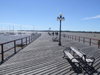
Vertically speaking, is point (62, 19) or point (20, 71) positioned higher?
point (62, 19)

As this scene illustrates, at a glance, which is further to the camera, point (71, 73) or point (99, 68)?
point (99, 68)

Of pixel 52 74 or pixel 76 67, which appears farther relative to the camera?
pixel 76 67

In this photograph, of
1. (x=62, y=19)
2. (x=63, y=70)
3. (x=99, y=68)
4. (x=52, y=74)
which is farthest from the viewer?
(x=62, y=19)

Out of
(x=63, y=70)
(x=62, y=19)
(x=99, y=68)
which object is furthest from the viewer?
(x=62, y=19)

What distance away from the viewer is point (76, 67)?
17.0 feet

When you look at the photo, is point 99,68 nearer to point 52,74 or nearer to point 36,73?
point 52,74

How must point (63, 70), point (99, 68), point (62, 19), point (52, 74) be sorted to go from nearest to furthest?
point (52, 74) < point (63, 70) < point (99, 68) < point (62, 19)

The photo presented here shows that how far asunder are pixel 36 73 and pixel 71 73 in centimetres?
149

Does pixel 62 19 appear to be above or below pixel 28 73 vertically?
above

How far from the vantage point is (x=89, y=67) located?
521 centimetres

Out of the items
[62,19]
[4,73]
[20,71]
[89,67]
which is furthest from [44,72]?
[62,19]

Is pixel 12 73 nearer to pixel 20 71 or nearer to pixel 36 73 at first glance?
pixel 20 71

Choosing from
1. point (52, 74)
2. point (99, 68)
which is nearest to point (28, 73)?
point (52, 74)

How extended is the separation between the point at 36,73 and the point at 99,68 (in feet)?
10.0
